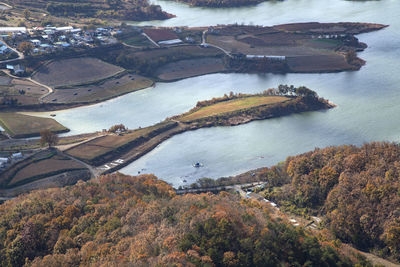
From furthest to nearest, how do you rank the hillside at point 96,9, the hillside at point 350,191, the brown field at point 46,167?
1. the hillside at point 96,9
2. the brown field at point 46,167
3. the hillside at point 350,191

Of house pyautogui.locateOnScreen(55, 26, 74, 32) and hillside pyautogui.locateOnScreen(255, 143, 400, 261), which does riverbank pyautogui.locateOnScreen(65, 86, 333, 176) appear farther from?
house pyautogui.locateOnScreen(55, 26, 74, 32)

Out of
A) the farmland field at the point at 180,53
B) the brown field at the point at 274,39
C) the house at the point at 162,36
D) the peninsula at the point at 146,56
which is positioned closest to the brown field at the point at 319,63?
the peninsula at the point at 146,56

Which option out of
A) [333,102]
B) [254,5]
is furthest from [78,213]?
[254,5]

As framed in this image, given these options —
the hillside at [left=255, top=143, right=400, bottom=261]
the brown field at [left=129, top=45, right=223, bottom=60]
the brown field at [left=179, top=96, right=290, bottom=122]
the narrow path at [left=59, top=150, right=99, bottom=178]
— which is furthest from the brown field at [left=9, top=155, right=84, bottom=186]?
the brown field at [left=129, top=45, right=223, bottom=60]

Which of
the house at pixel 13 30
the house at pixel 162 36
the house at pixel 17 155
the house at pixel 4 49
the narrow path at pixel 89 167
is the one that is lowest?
the narrow path at pixel 89 167

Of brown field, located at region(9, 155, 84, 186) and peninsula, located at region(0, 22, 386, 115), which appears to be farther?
peninsula, located at region(0, 22, 386, 115)

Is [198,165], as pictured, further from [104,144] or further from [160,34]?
[160,34]

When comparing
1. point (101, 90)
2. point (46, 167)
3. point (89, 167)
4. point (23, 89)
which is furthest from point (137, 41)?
point (46, 167)

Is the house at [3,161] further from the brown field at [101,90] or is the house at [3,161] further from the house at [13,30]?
the house at [13,30]
